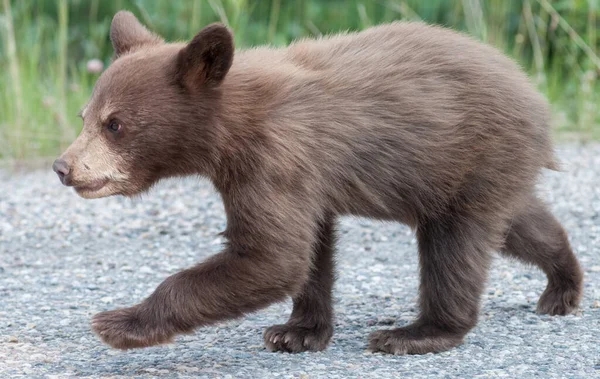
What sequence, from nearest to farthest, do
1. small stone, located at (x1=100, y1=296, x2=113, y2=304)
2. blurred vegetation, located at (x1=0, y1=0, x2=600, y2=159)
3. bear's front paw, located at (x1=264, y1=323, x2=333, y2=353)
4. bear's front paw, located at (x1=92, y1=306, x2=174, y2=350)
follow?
1. bear's front paw, located at (x1=92, y1=306, x2=174, y2=350)
2. bear's front paw, located at (x1=264, y1=323, x2=333, y2=353)
3. small stone, located at (x1=100, y1=296, x2=113, y2=304)
4. blurred vegetation, located at (x1=0, y1=0, x2=600, y2=159)

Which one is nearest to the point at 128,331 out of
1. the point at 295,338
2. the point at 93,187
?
the point at 93,187

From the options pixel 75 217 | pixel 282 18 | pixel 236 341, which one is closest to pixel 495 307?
pixel 236 341

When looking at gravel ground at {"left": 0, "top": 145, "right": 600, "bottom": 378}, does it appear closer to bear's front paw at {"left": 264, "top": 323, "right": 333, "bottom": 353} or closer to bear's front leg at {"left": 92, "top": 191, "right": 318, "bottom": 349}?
bear's front paw at {"left": 264, "top": 323, "right": 333, "bottom": 353}

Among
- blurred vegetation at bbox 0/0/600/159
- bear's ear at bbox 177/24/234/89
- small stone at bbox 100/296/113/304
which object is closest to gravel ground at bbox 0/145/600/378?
small stone at bbox 100/296/113/304

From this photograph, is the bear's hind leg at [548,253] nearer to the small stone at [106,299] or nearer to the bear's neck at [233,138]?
the bear's neck at [233,138]

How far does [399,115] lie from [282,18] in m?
7.36

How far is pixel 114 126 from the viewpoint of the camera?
4.57 metres

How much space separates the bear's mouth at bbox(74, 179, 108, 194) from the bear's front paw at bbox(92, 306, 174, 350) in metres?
0.55

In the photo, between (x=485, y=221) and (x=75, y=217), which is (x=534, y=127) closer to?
(x=485, y=221)

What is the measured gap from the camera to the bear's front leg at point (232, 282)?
175 inches

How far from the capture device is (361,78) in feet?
16.0

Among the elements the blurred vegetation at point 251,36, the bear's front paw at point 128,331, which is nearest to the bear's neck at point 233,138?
the bear's front paw at point 128,331

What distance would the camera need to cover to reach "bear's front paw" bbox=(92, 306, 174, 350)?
174 inches

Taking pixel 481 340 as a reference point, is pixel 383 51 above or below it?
above
